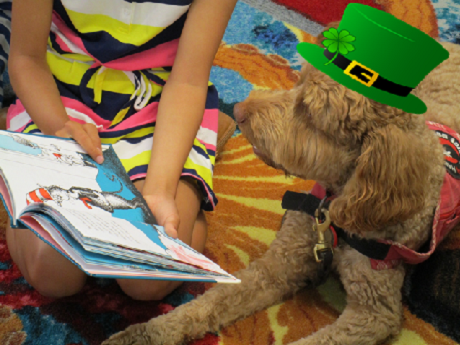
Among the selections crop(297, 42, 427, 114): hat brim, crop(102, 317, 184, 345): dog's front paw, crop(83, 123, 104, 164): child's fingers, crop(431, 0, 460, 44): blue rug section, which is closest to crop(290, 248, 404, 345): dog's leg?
crop(102, 317, 184, 345): dog's front paw

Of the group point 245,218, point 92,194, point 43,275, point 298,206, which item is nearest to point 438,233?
point 298,206

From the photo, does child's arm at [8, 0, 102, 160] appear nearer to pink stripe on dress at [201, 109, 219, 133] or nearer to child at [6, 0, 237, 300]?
child at [6, 0, 237, 300]

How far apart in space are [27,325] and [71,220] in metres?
0.59

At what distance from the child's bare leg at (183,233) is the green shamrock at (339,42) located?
517mm

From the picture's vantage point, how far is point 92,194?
797 millimetres

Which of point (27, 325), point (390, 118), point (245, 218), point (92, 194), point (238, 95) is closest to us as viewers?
point (92, 194)

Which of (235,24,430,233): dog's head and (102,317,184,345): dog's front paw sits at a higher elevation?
(235,24,430,233): dog's head

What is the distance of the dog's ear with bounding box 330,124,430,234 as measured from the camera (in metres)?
0.93

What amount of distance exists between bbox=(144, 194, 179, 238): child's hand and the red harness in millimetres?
452

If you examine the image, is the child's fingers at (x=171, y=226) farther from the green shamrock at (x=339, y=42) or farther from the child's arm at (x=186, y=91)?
the green shamrock at (x=339, y=42)

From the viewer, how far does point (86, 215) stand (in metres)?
0.69

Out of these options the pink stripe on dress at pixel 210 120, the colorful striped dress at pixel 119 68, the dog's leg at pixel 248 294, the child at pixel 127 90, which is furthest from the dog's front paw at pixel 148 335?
the pink stripe on dress at pixel 210 120

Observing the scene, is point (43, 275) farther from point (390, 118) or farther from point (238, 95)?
point (238, 95)

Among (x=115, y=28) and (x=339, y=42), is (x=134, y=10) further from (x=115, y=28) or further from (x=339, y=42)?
(x=339, y=42)
